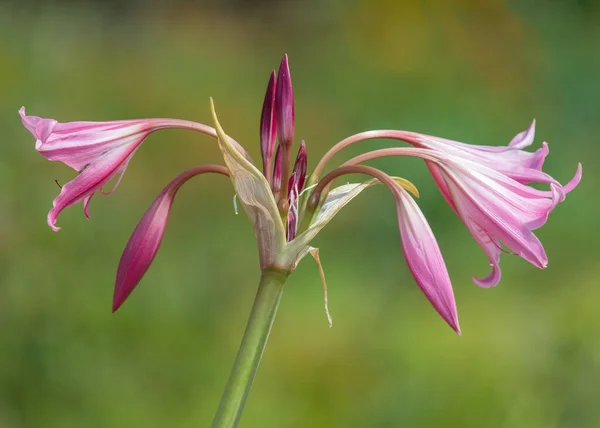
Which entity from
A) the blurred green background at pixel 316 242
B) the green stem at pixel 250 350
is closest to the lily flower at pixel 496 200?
the green stem at pixel 250 350

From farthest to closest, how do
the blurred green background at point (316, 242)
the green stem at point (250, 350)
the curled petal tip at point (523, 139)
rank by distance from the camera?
1. the blurred green background at point (316, 242)
2. the curled petal tip at point (523, 139)
3. the green stem at point (250, 350)

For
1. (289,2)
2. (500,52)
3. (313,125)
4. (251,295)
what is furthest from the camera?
(289,2)

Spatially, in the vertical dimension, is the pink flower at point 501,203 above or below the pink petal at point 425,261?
above

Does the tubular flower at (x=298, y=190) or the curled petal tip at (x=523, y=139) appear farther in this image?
the curled petal tip at (x=523, y=139)

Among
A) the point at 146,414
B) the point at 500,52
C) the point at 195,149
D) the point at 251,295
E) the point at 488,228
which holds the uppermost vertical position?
the point at 500,52

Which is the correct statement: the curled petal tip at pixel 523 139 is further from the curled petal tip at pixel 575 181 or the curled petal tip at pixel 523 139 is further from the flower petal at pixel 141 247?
the flower petal at pixel 141 247

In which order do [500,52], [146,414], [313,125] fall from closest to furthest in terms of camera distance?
[146,414] < [313,125] < [500,52]

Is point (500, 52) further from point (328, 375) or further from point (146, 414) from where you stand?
point (146, 414)

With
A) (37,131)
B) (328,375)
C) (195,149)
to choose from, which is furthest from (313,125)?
(37,131)
